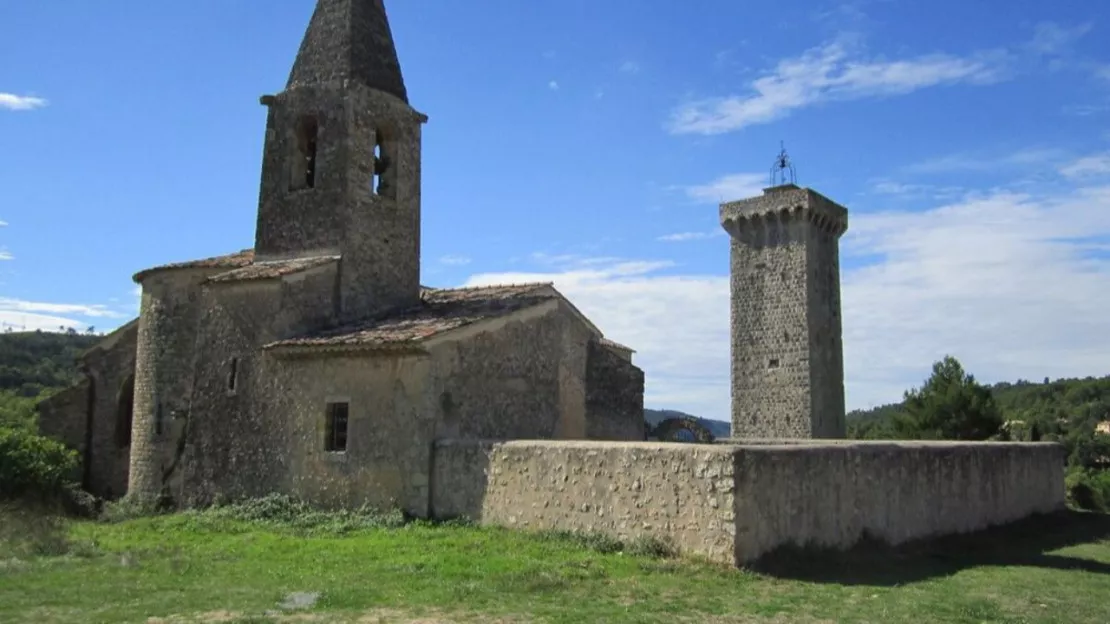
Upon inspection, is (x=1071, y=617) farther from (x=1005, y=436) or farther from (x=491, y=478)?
(x=1005, y=436)

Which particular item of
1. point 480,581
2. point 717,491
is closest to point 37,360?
point 480,581

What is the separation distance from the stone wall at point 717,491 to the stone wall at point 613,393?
16.0 ft

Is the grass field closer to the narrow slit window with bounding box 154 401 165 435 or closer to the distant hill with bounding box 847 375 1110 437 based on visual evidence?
the narrow slit window with bounding box 154 401 165 435

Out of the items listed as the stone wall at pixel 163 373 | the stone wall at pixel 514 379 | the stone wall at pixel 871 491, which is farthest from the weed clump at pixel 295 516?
the stone wall at pixel 871 491

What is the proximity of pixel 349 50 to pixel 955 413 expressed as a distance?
27160 millimetres

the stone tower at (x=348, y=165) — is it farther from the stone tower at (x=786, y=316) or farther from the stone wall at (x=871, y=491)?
the stone tower at (x=786, y=316)

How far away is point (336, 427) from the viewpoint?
49.7 ft

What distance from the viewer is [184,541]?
45.0ft

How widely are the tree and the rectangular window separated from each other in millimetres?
25875

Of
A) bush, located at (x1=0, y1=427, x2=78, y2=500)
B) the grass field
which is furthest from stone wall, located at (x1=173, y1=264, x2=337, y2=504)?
bush, located at (x1=0, y1=427, x2=78, y2=500)

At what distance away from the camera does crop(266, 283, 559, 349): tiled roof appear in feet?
47.0

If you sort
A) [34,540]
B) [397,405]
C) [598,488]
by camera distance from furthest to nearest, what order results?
[397,405]
[34,540]
[598,488]

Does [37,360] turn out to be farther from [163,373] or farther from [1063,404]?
[1063,404]

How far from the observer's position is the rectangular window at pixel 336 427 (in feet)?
49.4
